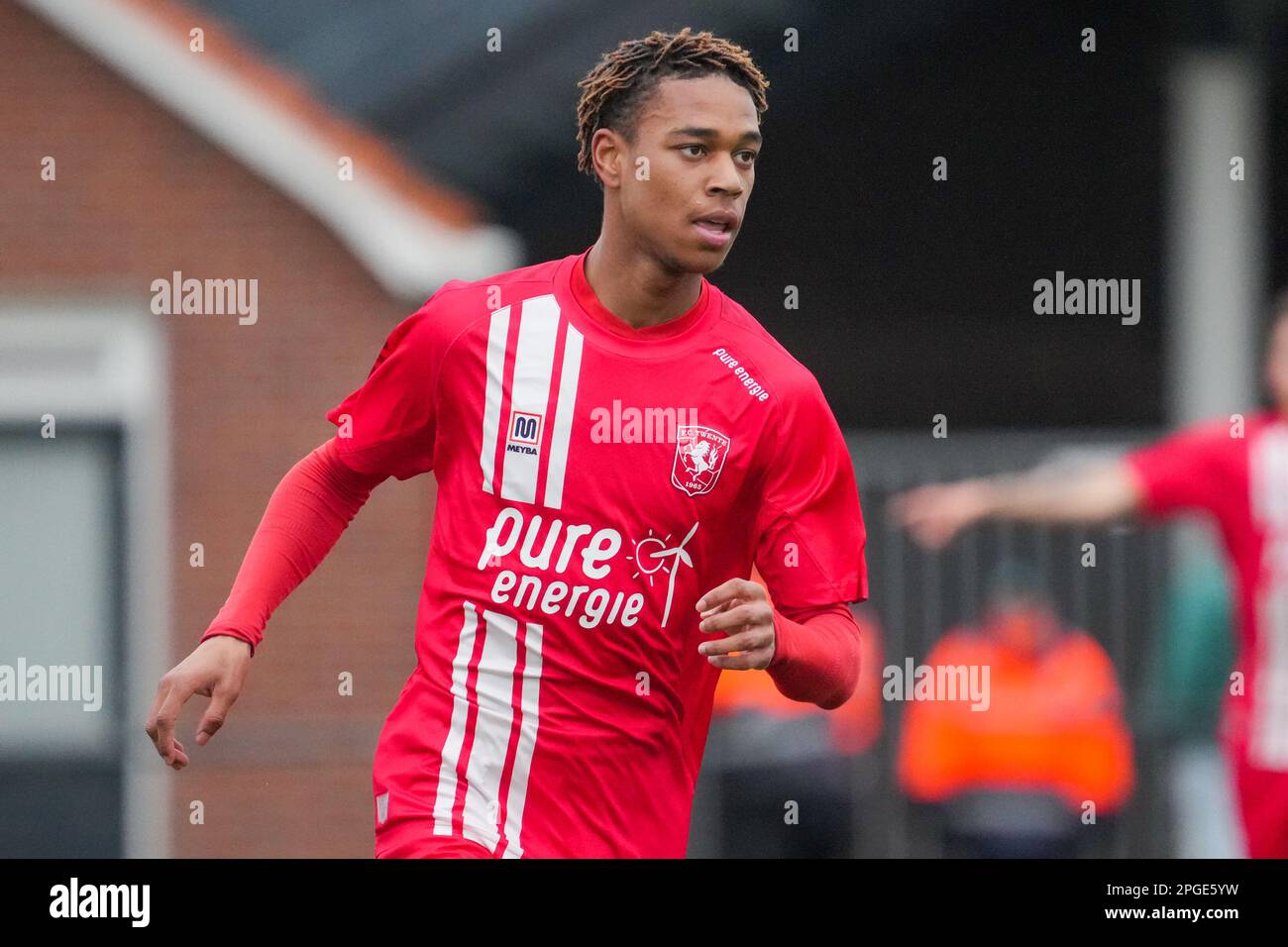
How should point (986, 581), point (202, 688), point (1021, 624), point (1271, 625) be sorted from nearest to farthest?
point (202, 688) → point (1271, 625) → point (1021, 624) → point (986, 581)

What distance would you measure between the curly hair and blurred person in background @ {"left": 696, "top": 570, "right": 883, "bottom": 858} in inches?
186

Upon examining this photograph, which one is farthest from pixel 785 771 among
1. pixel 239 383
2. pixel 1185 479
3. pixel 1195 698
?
Result: pixel 239 383

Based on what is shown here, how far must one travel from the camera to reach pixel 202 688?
4.02 meters

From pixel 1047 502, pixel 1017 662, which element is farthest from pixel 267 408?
pixel 1047 502

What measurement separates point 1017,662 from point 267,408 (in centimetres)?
366

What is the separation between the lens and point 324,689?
31.5 ft

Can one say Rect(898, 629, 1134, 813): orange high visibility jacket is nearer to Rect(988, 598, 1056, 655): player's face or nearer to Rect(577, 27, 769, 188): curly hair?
Rect(988, 598, 1056, 655): player's face

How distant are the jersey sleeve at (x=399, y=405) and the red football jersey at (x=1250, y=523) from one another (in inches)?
116

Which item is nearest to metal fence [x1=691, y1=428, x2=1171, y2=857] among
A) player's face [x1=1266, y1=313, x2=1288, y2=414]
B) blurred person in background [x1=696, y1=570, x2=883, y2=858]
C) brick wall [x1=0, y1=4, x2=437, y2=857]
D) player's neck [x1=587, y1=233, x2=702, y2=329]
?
blurred person in background [x1=696, y1=570, x2=883, y2=858]

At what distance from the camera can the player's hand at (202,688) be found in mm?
3928

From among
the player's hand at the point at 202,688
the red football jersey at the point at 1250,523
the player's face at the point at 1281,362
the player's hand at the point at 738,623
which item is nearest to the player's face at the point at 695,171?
the player's hand at the point at 738,623

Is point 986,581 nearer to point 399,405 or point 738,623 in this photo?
point 399,405
